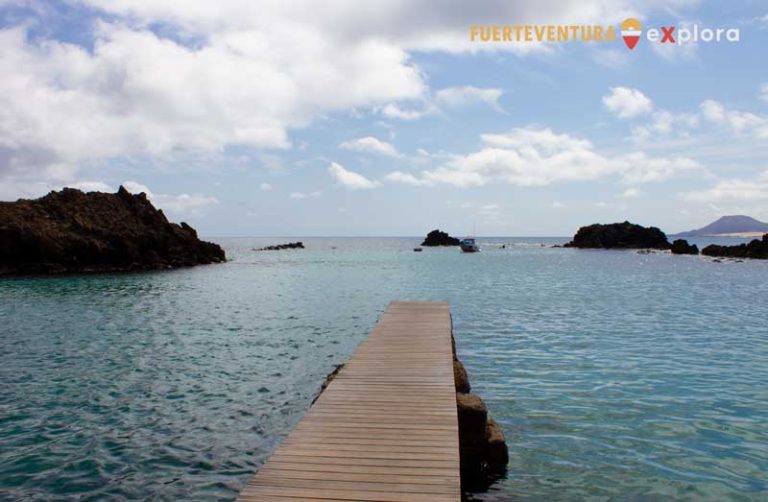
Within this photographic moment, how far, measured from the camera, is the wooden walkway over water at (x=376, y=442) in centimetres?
646

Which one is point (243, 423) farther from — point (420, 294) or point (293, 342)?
point (420, 294)

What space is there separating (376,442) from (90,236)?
6502 cm

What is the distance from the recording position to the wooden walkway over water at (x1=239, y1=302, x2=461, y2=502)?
6465 mm

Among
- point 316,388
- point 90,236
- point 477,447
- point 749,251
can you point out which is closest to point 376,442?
point 477,447

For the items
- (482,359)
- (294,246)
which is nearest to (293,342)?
(482,359)

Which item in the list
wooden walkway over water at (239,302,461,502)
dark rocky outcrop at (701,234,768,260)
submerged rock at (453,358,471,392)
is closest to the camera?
wooden walkway over water at (239,302,461,502)

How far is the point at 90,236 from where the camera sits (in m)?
62.9

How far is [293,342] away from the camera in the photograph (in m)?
22.9

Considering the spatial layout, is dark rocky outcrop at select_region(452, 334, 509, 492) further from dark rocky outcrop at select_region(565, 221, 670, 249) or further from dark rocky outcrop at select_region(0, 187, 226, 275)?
dark rocky outcrop at select_region(565, 221, 670, 249)

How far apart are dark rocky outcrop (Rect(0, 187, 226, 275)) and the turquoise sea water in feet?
85.4

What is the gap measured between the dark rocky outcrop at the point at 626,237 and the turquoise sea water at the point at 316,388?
130 m

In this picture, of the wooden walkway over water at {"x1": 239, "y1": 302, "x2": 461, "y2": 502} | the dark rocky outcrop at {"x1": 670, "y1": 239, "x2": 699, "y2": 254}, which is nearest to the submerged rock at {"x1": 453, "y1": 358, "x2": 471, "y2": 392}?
the wooden walkway over water at {"x1": 239, "y1": 302, "x2": 461, "y2": 502}

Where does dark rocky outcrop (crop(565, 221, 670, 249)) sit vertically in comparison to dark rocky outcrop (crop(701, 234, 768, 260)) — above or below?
above

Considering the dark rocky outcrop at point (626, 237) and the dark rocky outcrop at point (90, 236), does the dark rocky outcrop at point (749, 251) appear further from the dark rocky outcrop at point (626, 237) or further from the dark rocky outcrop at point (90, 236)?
the dark rocky outcrop at point (90, 236)
